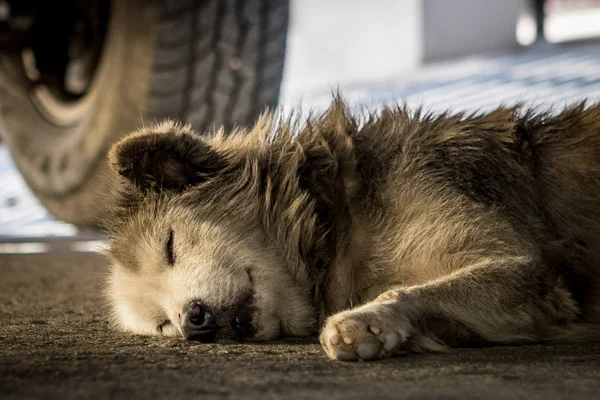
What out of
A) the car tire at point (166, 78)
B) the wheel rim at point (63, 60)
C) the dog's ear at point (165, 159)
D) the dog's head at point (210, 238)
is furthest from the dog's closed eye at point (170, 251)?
the wheel rim at point (63, 60)

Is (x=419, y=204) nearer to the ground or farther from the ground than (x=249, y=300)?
farther from the ground

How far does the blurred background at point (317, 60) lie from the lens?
4.12 metres

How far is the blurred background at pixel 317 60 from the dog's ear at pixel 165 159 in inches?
16.9

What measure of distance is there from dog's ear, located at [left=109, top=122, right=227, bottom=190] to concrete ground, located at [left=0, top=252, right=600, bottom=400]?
0.51 m

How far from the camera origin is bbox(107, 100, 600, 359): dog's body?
229 centimetres

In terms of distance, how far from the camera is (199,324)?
8.04 feet

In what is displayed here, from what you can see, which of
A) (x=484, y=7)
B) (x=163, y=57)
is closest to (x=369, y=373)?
(x=163, y=57)

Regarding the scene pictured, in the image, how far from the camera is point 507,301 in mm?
2273

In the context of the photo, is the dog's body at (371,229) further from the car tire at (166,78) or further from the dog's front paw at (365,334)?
the car tire at (166,78)

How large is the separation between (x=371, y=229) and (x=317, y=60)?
356 inches

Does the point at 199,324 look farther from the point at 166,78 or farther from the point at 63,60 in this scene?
the point at 63,60

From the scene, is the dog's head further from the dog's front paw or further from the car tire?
the car tire

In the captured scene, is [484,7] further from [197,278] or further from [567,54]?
[197,278]

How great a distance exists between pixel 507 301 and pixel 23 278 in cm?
253
